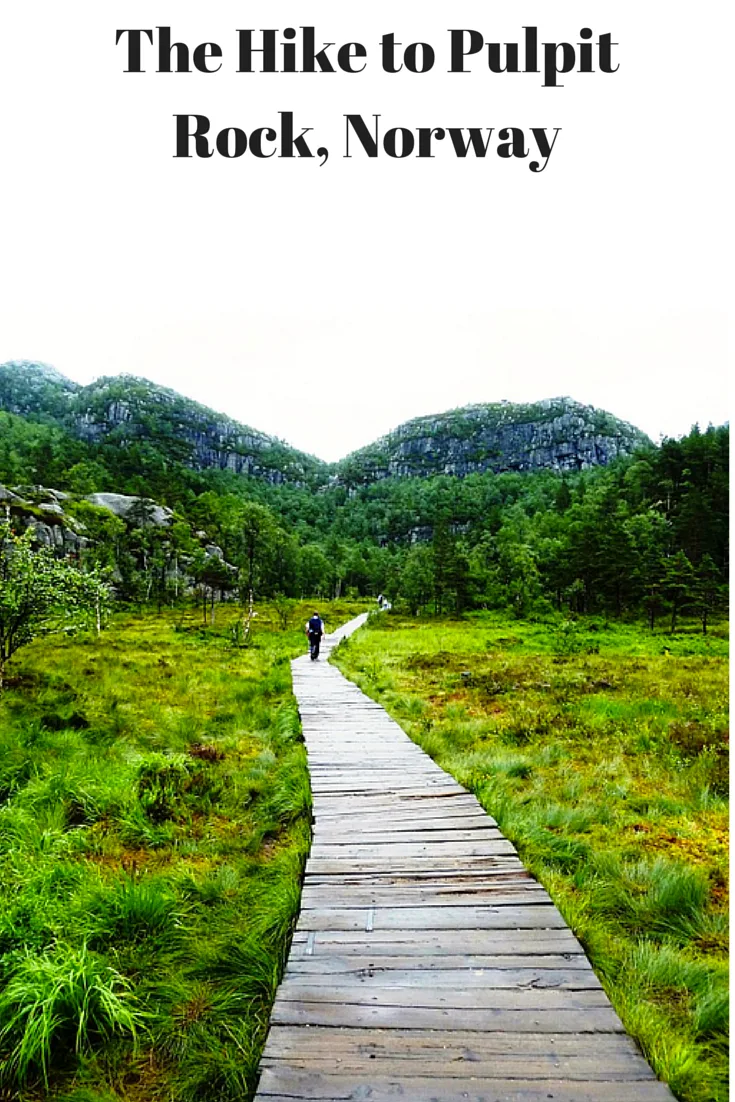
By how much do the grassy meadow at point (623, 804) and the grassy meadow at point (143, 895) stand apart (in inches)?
79.8

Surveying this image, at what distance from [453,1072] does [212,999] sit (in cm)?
157

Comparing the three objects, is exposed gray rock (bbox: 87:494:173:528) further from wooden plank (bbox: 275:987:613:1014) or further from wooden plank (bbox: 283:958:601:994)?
wooden plank (bbox: 275:987:613:1014)

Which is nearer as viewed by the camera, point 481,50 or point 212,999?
point 212,999

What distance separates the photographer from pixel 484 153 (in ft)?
13.0

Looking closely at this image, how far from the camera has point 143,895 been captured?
4.13m

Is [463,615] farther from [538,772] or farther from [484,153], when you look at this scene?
[484,153]

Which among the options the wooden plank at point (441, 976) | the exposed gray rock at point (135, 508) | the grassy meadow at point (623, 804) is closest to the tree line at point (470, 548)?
the exposed gray rock at point (135, 508)

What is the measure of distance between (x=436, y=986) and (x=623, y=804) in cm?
485

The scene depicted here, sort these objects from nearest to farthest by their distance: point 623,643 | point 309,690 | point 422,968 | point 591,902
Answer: point 422,968
point 591,902
point 309,690
point 623,643

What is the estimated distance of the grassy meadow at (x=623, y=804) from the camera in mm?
3268

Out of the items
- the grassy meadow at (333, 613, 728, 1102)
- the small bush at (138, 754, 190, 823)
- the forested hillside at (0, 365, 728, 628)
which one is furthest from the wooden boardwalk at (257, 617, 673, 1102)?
the forested hillside at (0, 365, 728, 628)

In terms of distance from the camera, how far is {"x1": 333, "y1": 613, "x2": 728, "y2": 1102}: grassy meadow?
10.7 feet

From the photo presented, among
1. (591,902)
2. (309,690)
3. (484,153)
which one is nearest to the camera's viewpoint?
(484,153)

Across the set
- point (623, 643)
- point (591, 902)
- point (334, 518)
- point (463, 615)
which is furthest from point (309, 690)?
point (334, 518)
